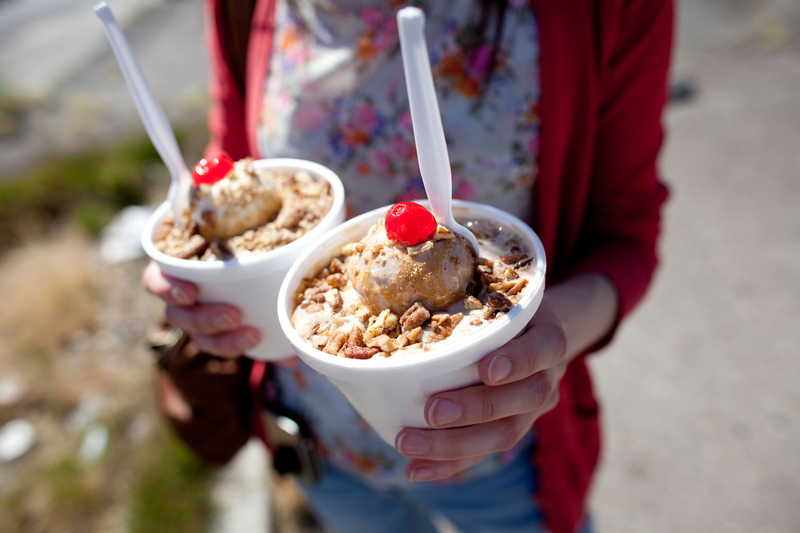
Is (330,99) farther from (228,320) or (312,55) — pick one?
(228,320)

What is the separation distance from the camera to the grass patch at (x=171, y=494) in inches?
98.3

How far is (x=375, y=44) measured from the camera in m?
1.38

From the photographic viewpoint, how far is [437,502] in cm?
168

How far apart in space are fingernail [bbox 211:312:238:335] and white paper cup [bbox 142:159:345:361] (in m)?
0.04

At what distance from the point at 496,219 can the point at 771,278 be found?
8.92 ft

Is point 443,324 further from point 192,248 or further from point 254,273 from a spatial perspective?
point 192,248

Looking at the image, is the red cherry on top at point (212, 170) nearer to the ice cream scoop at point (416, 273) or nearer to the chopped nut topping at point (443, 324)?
the ice cream scoop at point (416, 273)

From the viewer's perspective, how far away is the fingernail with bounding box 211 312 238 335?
121 cm

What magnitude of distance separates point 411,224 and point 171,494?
Answer: 2.36m

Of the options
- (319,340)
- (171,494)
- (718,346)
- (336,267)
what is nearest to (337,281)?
(336,267)

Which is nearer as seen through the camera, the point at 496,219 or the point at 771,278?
the point at 496,219

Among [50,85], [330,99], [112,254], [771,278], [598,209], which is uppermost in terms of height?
[330,99]

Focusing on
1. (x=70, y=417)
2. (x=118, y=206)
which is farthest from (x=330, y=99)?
(x=118, y=206)

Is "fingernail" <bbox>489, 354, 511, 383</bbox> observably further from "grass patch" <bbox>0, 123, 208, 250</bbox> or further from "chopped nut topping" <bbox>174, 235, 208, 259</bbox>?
"grass patch" <bbox>0, 123, 208, 250</bbox>
